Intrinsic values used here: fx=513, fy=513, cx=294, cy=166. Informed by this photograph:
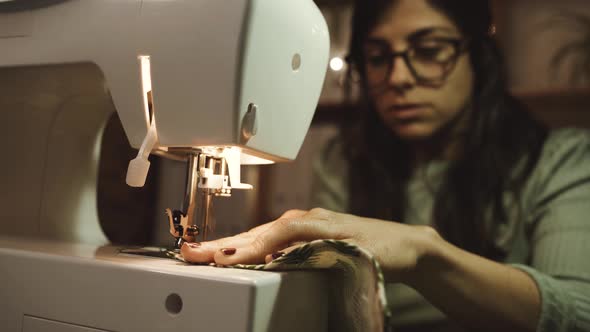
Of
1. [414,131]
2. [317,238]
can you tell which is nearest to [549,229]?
[414,131]

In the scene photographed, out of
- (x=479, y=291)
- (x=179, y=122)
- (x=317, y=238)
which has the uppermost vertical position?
(x=179, y=122)

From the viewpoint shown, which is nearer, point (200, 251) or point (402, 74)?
point (200, 251)

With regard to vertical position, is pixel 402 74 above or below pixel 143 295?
above

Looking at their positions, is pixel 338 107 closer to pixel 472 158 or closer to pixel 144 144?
pixel 472 158

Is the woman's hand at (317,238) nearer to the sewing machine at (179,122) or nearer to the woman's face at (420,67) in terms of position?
the sewing machine at (179,122)

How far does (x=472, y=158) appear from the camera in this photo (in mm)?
1148

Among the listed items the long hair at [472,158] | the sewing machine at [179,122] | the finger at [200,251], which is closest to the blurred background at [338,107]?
the long hair at [472,158]

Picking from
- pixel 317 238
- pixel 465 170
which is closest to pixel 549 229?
pixel 465 170

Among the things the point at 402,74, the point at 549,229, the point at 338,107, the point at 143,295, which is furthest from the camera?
the point at 338,107

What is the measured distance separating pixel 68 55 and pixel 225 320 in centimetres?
40

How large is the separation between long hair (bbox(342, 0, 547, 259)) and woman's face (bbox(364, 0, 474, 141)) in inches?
1.4

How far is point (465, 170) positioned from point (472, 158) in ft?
0.10

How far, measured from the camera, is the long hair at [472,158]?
109cm

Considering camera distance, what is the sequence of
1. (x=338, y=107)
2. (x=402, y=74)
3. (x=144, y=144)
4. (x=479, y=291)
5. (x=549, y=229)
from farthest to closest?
(x=338, y=107) → (x=402, y=74) → (x=549, y=229) → (x=479, y=291) → (x=144, y=144)
